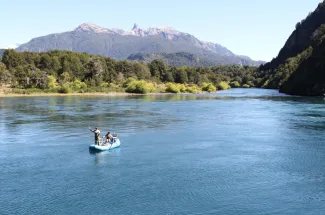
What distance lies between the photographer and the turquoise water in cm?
2881

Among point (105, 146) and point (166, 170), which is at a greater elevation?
point (105, 146)

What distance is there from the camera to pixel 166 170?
38094mm

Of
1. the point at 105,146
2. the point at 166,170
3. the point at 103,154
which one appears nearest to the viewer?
the point at 166,170

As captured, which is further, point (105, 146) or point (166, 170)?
point (105, 146)

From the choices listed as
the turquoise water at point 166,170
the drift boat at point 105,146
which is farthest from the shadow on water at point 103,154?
the drift boat at point 105,146

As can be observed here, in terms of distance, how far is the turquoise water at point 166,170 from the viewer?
28.8 metres

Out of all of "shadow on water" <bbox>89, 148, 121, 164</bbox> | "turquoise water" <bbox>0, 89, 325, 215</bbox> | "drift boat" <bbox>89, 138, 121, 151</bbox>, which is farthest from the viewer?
"drift boat" <bbox>89, 138, 121, 151</bbox>

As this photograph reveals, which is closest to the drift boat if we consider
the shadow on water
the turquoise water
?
A: the shadow on water

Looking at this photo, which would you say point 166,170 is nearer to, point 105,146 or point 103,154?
point 103,154

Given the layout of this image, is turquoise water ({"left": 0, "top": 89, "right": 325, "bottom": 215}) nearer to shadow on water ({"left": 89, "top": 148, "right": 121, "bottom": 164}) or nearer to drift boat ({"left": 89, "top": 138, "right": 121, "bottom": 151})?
shadow on water ({"left": 89, "top": 148, "right": 121, "bottom": 164})

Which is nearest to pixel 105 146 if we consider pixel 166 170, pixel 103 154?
pixel 103 154

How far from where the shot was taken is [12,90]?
162 m

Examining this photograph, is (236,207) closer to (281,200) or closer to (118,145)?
(281,200)

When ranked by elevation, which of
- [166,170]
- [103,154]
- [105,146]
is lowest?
[166,170]
